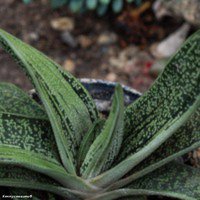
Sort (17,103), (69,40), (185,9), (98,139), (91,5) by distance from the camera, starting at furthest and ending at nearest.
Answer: (69,40) → (91,5) → (185,9) → (17,103) → (98,139)

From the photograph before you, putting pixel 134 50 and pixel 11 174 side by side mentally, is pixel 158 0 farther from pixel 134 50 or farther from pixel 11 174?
pixel 11 174

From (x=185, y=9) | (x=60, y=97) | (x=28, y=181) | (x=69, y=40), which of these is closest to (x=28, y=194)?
(x=28, y=181)

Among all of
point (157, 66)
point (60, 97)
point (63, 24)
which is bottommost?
point (60, 97)

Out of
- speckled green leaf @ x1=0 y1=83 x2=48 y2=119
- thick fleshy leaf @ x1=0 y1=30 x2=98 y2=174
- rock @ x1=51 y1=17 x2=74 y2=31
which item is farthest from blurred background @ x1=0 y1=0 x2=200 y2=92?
thick fleshy leaf @ x1=0 y1=30 x2=98 y2=174

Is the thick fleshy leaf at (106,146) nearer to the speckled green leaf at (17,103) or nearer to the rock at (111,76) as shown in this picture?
the speckled green leaf at (17,103)

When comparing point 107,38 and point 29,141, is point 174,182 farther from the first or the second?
point 107,38

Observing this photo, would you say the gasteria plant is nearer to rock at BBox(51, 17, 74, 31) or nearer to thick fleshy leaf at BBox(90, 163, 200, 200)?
thick fleshy leaf at BBox(90, 163, 200, 200)

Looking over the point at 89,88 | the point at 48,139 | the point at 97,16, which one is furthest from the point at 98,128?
the point at 97,16

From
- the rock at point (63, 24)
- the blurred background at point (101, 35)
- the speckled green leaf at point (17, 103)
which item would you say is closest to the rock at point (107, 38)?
the blurred background at point (101, 35)
